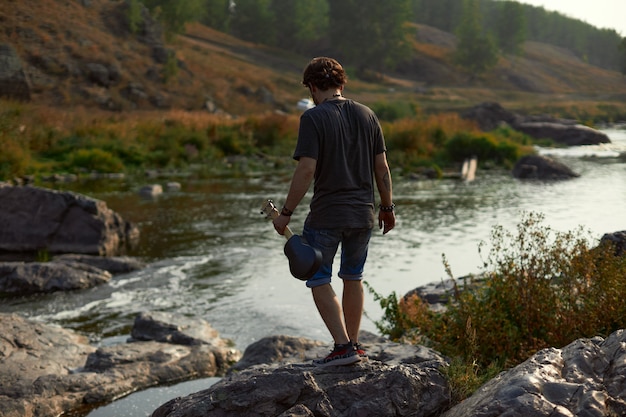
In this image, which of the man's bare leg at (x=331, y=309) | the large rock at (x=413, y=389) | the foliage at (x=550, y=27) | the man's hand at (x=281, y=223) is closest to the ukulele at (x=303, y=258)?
the man's hand at (x=281, y=223)

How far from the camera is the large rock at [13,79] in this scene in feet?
135

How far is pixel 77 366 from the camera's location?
26.9ft

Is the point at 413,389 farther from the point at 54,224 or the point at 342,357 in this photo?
the point at 54,224

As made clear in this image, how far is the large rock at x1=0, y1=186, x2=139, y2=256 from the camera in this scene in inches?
555

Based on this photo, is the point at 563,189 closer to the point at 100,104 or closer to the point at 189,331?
the point at 189,331

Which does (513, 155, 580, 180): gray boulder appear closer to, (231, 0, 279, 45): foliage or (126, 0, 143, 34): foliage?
(126, 0, 143, 34): foliage

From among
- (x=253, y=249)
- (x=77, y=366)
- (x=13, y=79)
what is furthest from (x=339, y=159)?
(x=13, y=79)

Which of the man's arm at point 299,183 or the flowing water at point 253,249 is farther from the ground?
the man's arm at point 299,183

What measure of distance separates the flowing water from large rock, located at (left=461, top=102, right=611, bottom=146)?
1692cm

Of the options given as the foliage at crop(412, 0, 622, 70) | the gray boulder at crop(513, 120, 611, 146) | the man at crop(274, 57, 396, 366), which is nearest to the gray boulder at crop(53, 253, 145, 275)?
the man at crop(274, 57, 396, 366)

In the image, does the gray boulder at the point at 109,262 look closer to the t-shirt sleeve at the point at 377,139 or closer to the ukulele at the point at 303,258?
the t-shirt sleeve at the point at 377,139

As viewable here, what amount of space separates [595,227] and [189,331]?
9.82 meters

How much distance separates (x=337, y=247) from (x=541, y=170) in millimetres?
22863

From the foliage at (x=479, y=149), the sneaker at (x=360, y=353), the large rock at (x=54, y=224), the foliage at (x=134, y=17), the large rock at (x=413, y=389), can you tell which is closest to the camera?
the large rock at (x=413, y=389)
